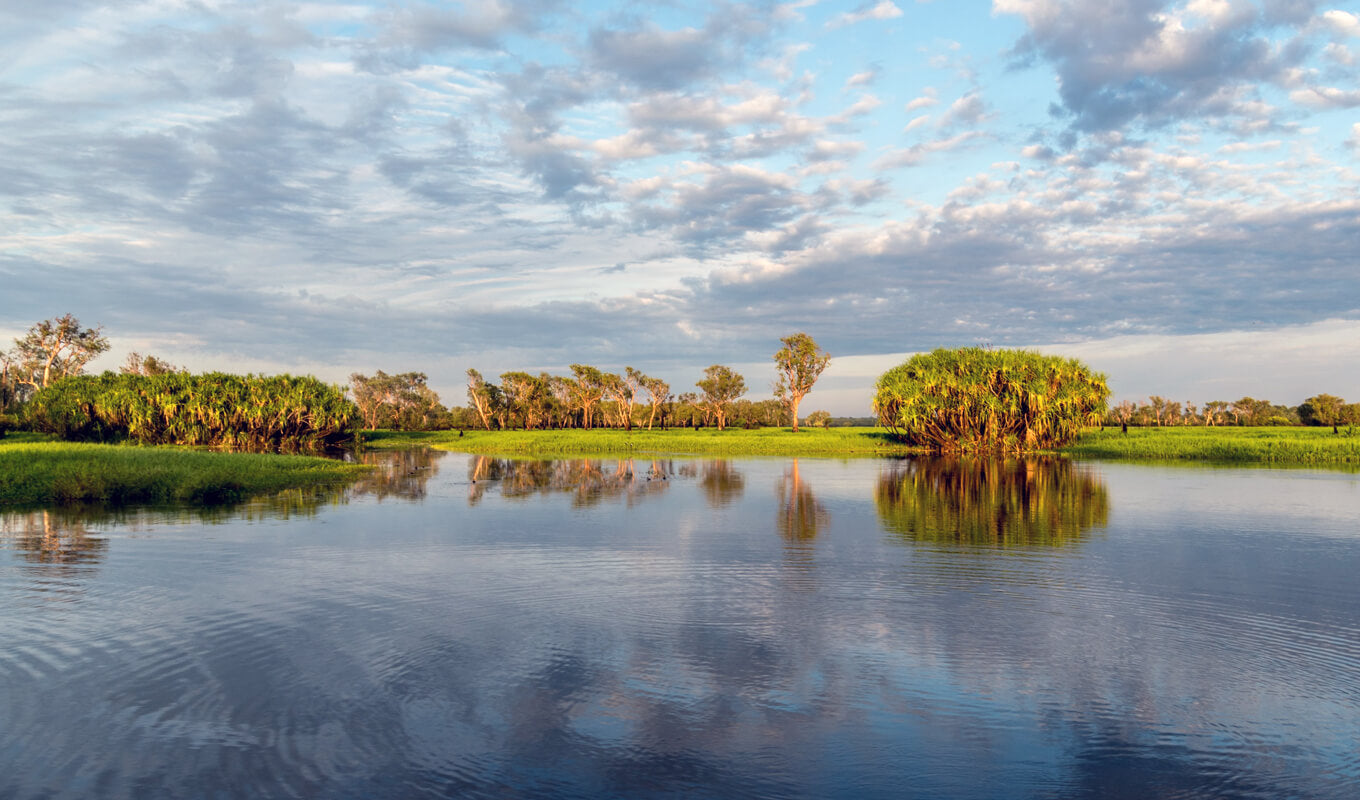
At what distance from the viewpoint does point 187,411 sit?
207 ft

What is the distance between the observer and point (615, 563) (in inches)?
682

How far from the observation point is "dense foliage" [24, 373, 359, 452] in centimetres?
6072

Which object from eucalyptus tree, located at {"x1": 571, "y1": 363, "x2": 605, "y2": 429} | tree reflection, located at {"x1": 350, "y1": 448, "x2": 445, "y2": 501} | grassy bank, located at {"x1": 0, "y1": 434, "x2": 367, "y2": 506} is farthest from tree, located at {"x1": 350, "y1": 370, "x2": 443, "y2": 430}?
grassy bank, located at {"x1": 0, "y1": 434, "x2": 367, "y2": 506}

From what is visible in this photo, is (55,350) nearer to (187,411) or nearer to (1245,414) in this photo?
(187,411)

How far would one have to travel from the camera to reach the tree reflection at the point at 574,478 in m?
33.4

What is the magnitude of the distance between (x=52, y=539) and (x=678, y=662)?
62.5ft

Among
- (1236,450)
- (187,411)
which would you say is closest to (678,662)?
(1236,450)

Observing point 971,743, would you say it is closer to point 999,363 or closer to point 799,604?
point 799,604

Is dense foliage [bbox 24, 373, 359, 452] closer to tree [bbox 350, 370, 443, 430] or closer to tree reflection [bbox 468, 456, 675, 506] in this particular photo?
tree reflection [bbox 468, 456, 675, 506]

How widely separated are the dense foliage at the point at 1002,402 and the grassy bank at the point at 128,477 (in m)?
46.0

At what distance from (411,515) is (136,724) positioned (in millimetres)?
17592

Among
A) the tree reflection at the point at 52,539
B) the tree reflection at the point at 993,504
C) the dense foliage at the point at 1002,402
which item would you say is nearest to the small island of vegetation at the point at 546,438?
the dense foliage at the point at 1002,402

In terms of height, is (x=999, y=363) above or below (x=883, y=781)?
above

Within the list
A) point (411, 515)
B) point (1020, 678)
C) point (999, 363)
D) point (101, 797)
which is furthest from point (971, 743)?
point (999, 363)
